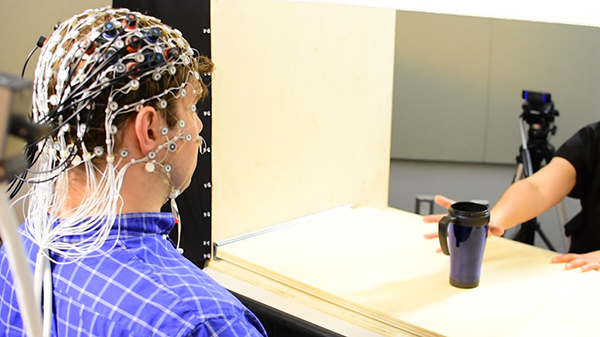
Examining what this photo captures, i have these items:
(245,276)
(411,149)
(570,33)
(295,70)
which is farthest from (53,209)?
(570,33)

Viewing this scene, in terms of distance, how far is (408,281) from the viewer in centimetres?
111

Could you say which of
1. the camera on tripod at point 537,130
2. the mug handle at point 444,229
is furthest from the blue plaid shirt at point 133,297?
the camera on tripod at point 537,130

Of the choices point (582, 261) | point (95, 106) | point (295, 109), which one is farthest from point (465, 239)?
point (95, 106)

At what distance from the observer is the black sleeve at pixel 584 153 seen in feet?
5.21

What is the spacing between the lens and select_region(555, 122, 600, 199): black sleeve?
159cm

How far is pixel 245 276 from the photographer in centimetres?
121

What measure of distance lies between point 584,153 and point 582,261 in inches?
19.4

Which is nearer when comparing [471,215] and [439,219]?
[471,215]

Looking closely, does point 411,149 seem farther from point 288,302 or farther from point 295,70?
point 288,302

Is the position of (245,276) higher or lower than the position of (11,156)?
lower

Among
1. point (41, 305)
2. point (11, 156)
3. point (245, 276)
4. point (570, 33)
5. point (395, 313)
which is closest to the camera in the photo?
point (11, 156)

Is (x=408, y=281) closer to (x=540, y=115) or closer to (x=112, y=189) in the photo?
(x=112, y=189)

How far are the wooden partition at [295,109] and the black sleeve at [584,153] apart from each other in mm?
538

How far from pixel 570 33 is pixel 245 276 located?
99.1 inches
